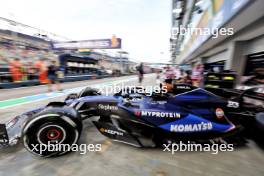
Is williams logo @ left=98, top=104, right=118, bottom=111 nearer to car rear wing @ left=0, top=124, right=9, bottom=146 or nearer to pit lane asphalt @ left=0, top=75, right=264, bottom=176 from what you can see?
pit lane asphalt @ left=0, top=75, right=264, bottom=176

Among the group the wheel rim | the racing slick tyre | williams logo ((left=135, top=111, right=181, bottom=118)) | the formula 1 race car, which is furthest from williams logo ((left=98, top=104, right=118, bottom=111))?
the wheel rim

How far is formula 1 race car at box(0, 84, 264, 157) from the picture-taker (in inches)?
74.0

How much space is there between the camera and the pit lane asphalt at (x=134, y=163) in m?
1.68

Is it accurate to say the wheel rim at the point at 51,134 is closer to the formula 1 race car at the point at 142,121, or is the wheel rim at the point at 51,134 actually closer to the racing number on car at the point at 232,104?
the formula 1 race car at the point at 142,121

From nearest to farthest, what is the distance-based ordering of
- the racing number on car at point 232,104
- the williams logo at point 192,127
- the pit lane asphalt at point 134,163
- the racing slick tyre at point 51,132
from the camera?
the pit lane asphalt at point 134,163
the racing slick tyre at point 51,132
the williams logo at point 192,127
the racing number on car at point 232,104

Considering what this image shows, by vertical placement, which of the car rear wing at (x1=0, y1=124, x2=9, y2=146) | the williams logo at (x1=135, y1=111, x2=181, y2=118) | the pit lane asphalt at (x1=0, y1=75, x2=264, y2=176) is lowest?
the pit lane asphalt at (x1=0, y1=75, x2=264, y2=176)

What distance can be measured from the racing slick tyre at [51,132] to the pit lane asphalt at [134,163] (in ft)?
0.39

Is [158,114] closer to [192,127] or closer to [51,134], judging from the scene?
[192,127]

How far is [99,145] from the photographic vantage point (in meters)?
2.26

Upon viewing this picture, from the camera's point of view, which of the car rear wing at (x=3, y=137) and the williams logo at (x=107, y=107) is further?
the williams logo at (x=107, y=107)

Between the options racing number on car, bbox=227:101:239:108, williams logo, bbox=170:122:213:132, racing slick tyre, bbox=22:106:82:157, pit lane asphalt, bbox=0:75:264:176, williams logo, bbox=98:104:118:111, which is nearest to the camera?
pit lane asphalt, bbox=0:75:264:176

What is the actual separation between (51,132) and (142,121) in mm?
1108

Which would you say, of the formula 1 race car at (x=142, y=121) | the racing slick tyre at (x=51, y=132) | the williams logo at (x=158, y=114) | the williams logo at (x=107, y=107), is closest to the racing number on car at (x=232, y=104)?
the formula 1 race car at (x=142, y=121)

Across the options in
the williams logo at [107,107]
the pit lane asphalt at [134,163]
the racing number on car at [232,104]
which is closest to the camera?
the pit lane asphalt at [134,163]
